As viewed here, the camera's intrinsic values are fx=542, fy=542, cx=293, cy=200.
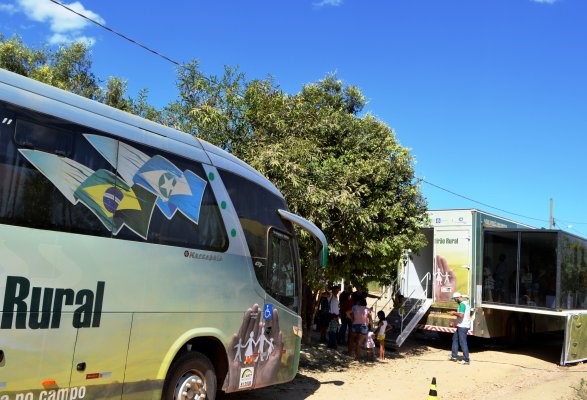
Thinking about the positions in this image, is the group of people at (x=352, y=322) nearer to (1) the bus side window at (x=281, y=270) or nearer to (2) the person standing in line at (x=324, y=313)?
(2) the person standing in line at (x=324, y=313)

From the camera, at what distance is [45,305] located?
453cm

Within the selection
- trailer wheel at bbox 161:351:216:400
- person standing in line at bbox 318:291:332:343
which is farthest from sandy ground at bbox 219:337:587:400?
trailer wheel at bbox 161:351:216:400

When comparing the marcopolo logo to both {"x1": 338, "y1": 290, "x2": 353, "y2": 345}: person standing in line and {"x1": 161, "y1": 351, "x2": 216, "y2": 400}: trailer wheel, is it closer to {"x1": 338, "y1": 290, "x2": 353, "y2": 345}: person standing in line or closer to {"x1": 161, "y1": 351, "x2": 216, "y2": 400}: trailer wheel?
{"x1": 161, "y1": 351, "x2": 216, "y2": 400}: trailer wheel

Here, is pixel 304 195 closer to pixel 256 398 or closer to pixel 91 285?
pixel 256 398

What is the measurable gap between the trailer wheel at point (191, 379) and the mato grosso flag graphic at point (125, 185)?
1.59 meters

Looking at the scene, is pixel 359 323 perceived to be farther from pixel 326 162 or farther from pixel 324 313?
pixel 326 162

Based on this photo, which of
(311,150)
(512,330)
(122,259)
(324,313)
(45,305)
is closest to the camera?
(45,305)

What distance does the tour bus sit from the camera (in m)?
4.46

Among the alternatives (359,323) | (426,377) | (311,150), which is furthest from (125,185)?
(359,323)

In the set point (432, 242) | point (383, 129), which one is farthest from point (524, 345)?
point (383, 129)

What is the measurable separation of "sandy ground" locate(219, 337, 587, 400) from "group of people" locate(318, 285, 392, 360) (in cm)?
42

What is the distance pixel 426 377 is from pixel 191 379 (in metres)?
7.48

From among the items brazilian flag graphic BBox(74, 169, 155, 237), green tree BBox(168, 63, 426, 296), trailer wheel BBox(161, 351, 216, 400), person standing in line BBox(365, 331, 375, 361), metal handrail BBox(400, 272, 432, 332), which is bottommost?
person standing in line BBox(365, 331, 375, 361)

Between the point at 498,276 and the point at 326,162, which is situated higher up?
the point at 326,162
